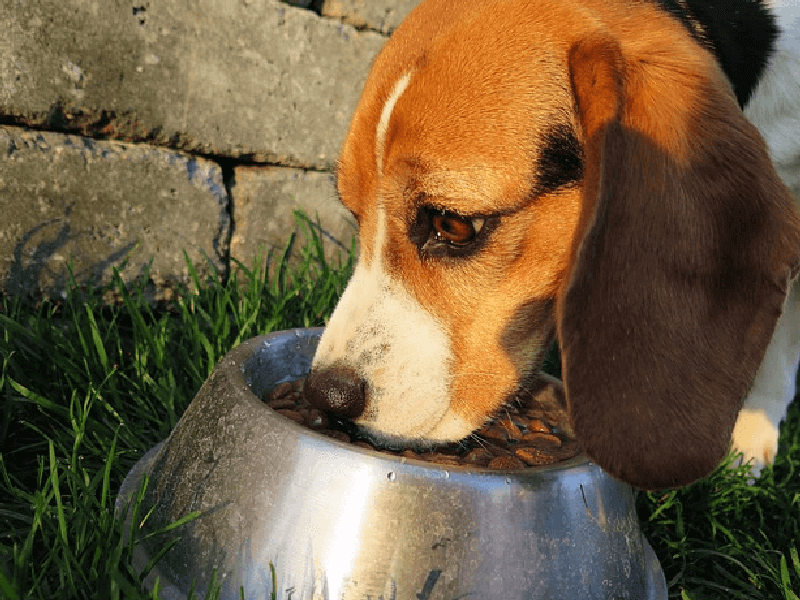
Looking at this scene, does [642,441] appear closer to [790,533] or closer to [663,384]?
[663,384]

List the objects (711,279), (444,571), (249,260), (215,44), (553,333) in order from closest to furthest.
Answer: (444,571) < (711,279) < (553,333) < (215,44) < (249,260)

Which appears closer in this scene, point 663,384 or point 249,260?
point 663,384

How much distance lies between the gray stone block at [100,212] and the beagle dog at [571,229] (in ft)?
4.02

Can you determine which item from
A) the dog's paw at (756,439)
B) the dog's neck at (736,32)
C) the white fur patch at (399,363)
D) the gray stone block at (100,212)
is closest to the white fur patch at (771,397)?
the dog's paw at (756,439)

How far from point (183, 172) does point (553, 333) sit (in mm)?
1761

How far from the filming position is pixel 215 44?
2.91 metres

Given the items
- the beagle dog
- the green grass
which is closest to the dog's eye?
the beagle dog

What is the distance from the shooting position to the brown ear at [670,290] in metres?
1.41

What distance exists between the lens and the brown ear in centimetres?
141

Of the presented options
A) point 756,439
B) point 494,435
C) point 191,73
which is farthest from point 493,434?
point 191,73

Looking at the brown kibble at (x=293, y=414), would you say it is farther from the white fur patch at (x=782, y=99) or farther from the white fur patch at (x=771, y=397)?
the white fur patch at (x=771, y=397)

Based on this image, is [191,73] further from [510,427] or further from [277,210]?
[510,427]

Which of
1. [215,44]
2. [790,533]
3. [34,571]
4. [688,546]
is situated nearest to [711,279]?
[688,546]

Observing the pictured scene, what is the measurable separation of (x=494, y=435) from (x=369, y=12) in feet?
7.27
